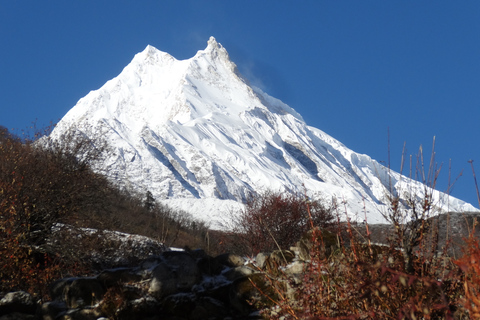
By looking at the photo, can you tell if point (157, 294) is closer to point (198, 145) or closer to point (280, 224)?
point (280, 224)

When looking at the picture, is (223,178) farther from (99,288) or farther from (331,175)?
(99,288)

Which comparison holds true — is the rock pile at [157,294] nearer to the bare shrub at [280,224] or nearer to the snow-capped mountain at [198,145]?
the bare shrub at [280,224]

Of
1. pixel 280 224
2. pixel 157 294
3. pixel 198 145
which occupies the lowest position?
pixel 157 294

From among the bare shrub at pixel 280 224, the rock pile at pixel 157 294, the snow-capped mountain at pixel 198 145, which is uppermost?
the snow-capped mountain at pixel 198 145

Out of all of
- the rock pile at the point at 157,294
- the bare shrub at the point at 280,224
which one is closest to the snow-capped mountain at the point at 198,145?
the bare shrub at the point at 280,224

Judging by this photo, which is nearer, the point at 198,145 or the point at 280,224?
the point at 280,224

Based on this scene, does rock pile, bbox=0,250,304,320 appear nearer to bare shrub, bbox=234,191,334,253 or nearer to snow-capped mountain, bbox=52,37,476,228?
bare shrub, bbox=234,191,334,253

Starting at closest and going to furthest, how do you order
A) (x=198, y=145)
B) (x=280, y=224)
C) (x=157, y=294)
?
(x=157, y=294), (x=280, y=224), (x=198, y=145)

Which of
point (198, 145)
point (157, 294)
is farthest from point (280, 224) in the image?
point (198, 145)

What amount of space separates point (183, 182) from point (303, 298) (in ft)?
438

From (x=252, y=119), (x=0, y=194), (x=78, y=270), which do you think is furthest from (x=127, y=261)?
(x=252, y=119)

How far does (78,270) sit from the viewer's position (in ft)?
38.2

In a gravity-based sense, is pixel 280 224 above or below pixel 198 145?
below

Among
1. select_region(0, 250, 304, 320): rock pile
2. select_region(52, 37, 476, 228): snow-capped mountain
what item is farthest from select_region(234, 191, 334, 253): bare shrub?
select_region(52, 37, 476, 228): snow-capped mountain
